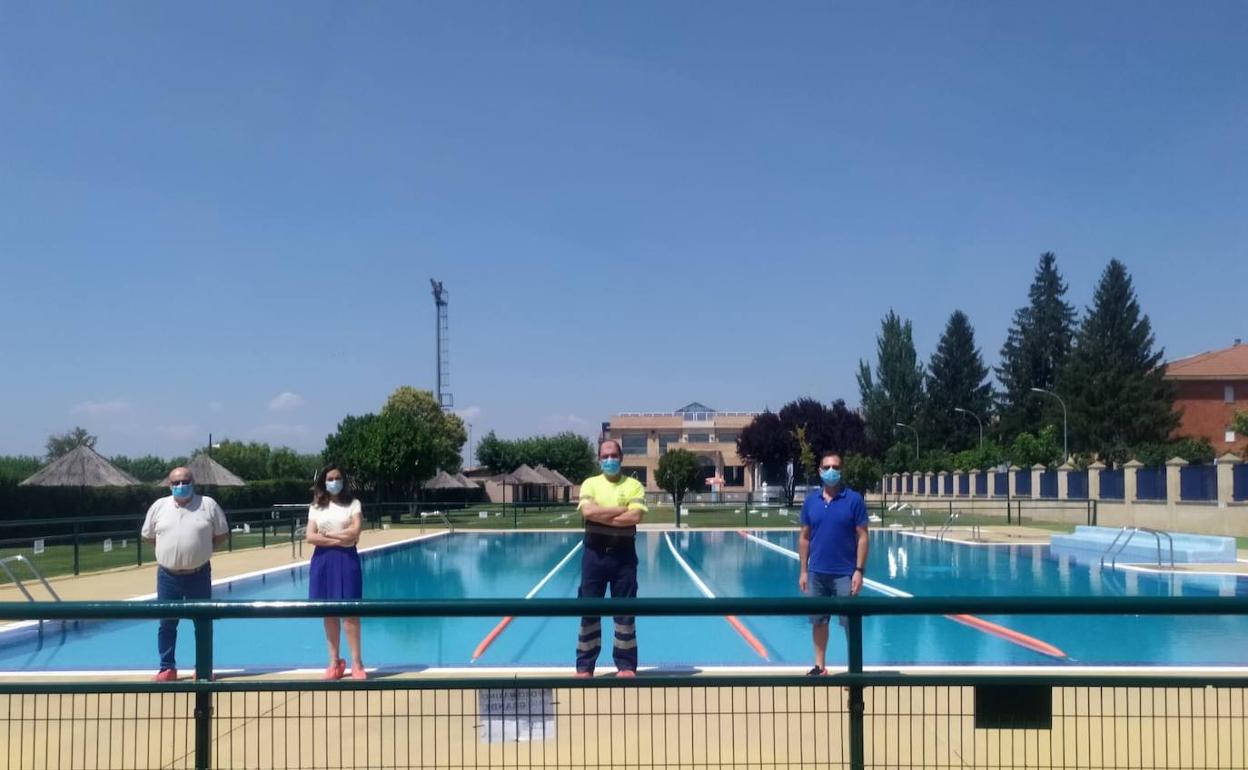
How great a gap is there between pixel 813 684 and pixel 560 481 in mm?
72296

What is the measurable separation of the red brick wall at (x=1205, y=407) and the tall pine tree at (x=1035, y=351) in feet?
33.1

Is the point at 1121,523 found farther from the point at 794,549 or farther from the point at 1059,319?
the point at 1059,319

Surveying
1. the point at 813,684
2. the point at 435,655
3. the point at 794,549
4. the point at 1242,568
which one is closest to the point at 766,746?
the point at 813,684

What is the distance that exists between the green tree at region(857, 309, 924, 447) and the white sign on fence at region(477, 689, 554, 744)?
89.2m

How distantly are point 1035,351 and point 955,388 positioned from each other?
770 cm

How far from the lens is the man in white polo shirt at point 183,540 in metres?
8.38

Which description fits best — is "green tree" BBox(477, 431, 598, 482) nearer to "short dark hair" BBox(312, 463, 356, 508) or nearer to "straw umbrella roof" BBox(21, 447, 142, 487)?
"straw umbrella roof" BBox(21, 447, 142, 487)

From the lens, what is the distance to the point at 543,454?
3900 inches

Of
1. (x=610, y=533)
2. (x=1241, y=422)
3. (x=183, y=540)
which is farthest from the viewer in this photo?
(x=1241, y=422)

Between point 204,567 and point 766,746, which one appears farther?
point 204,567

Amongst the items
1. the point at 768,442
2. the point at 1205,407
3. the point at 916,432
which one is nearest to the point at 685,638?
the point at 768,442

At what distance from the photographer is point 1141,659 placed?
1058 centimetres

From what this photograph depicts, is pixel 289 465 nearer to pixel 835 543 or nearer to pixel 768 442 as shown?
pixel 768 442

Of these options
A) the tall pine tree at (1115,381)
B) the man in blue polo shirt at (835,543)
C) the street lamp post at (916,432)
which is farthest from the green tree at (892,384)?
the man in blue polo shirt at (835,543)
